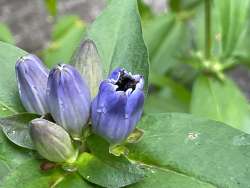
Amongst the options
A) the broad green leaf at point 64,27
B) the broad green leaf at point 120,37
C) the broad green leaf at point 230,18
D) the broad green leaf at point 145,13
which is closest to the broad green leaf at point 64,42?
the broad green leaf at point 64,27

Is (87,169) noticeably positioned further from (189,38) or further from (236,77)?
(236,77)

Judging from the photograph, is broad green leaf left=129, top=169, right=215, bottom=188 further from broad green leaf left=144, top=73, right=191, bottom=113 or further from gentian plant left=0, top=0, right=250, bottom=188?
broad green leaf left=144, top=73, right=191, bottom=113

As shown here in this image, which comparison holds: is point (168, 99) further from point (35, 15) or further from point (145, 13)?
point (35, 15)

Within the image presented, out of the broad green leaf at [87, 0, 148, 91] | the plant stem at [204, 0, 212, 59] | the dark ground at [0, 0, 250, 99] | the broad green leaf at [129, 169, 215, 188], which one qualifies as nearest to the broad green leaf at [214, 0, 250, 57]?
the plant stem at [204, 0, 212, 59]

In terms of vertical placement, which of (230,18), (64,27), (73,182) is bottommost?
(73,182)

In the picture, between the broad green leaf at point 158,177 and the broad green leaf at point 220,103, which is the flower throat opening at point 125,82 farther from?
the broad green leaf at point 220,103

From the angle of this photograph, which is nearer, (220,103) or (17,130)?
(17,130)

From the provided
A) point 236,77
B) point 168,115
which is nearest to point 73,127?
point 168,115

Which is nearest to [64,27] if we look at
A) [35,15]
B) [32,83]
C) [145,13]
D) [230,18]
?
[145,13]
